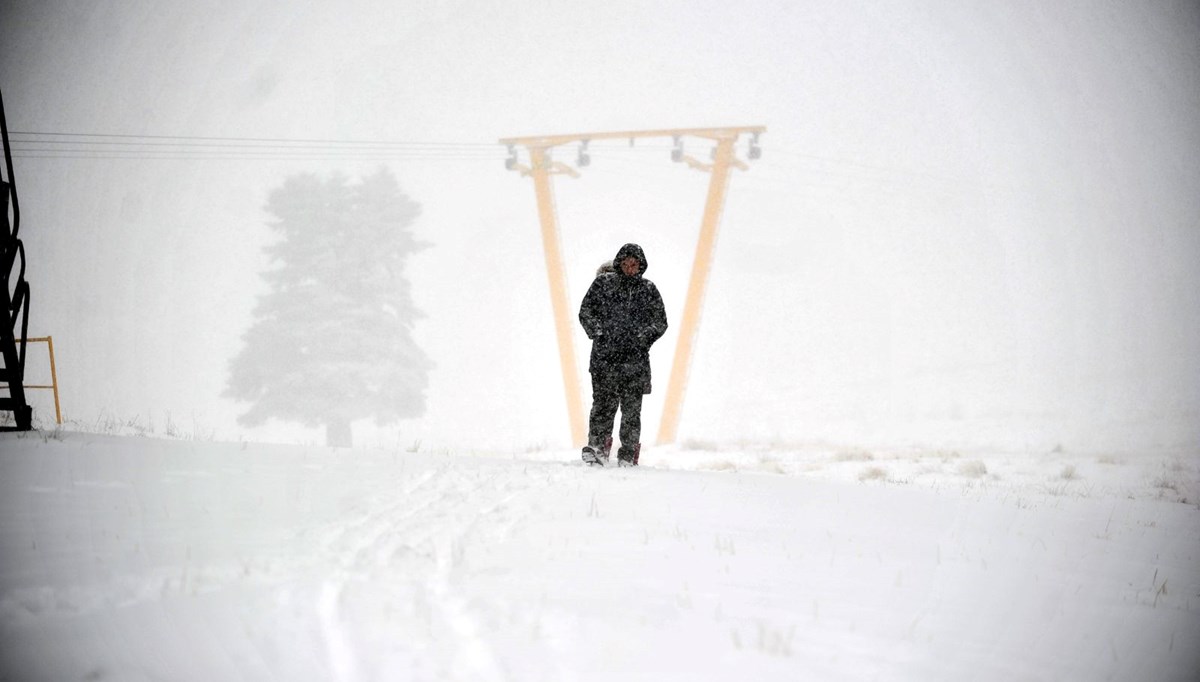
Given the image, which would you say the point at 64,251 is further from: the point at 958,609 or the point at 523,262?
the point at 958,609

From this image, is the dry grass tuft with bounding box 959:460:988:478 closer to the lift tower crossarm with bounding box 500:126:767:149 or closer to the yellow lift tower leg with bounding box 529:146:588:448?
the yellow lift tower leg with bounding box 529:146:588:448

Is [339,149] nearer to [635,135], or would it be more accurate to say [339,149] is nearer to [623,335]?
[635,135]

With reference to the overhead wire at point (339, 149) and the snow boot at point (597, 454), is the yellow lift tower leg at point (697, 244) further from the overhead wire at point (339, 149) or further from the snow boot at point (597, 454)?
the snow boot at point (597, 454)

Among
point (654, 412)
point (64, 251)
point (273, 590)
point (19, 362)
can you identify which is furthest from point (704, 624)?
point (64, 251)

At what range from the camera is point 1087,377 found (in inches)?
966

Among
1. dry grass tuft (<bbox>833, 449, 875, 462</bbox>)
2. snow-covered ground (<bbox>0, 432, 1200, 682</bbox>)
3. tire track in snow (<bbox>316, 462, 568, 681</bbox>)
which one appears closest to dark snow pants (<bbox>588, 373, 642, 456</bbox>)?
snow-covered ground (<bbox>0, 432, 1200, 682</bbox>)

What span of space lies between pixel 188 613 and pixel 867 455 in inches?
400

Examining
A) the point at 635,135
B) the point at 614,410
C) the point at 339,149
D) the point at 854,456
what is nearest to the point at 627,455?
the point at 614,410

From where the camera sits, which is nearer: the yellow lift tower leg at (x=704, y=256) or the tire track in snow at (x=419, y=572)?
the tire track in snow at (x=419, y=572)

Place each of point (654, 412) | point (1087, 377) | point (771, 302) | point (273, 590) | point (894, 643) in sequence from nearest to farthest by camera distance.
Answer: point (894, 643), point (273, 590), point (1087, 377), point (654, 412), point (771, 302)

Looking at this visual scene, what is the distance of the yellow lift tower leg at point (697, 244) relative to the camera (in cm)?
1593

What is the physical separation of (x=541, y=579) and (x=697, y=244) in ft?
47.7

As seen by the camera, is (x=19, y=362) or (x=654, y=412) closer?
(x=19, y=362)

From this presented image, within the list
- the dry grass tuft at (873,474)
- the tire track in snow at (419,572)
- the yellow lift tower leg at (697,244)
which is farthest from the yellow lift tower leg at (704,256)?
the tire track in snow at (419,572)
